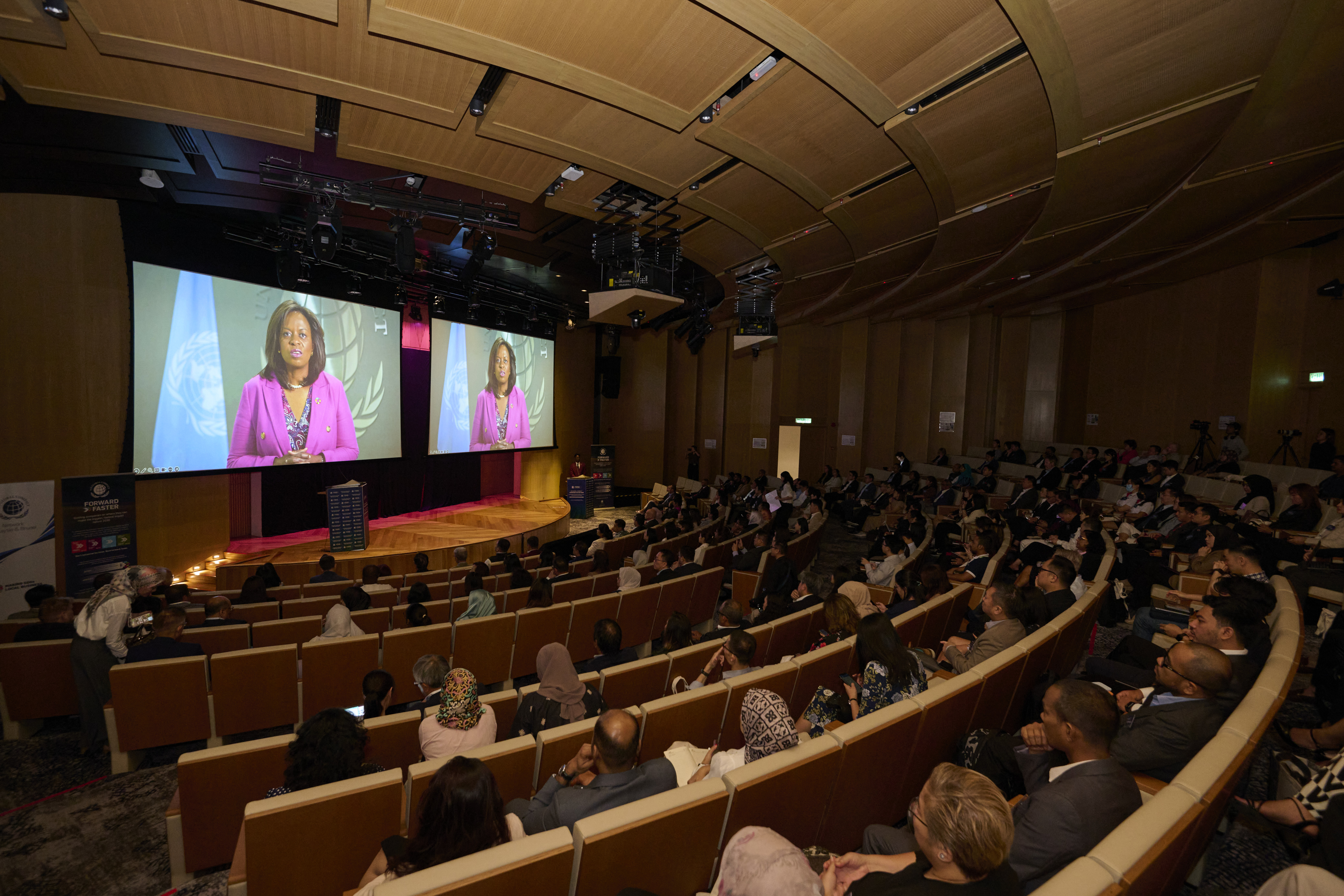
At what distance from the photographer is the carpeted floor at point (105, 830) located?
2.52m

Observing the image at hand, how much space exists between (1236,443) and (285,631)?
1348 cm

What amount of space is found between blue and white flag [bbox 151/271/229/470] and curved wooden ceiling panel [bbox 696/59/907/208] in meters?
7.65

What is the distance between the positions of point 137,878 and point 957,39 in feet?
21.4

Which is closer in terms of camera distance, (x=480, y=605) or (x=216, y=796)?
(x=216, y=796)

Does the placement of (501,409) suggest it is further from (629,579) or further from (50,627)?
(50,627)

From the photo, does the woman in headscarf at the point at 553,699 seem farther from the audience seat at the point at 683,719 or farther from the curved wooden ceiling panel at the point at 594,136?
the curved wooden ceiling panel at the point at 594,136

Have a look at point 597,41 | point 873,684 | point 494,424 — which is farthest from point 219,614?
point 494,424

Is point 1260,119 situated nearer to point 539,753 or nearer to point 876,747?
point 876,747

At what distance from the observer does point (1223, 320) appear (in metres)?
10.9

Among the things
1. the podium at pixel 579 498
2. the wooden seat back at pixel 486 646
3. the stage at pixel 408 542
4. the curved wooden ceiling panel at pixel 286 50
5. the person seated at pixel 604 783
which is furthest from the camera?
the podium at pixel 579 498

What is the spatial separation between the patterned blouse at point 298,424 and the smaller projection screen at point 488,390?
9.49ft

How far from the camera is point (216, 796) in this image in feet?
8.26

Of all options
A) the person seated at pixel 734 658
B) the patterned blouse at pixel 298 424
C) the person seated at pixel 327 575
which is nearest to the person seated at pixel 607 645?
the person seated at pixel 734 658

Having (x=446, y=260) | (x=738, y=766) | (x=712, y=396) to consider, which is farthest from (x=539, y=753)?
(x=712, y=396)
